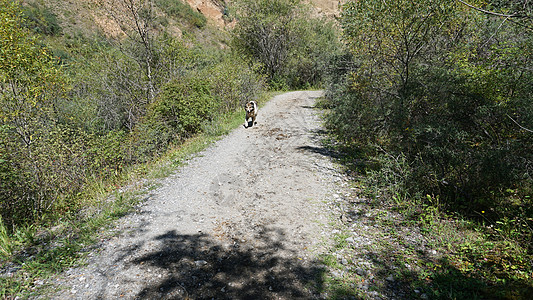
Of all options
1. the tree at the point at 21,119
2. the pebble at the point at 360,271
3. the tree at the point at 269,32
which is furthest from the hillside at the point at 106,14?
the pebble at the point at 360,271

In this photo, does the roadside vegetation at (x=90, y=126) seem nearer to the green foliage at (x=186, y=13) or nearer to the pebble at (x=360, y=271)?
the pebble at (x=360, y=271)

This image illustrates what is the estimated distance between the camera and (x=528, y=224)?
329 cm

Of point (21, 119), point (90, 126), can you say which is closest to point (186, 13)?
point (90, 126)

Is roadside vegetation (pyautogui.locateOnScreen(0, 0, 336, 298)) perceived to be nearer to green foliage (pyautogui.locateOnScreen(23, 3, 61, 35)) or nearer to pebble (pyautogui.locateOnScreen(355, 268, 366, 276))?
pebble (pyautogui.locateOnScreen(355, 268, 366, 276))

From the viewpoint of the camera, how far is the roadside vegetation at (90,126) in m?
3.57

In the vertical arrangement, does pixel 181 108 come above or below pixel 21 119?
below

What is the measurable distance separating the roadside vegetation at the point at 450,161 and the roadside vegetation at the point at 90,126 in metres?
3.91

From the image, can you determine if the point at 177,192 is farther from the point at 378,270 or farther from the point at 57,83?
the point at 57,83

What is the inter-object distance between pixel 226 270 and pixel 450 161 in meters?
4.13

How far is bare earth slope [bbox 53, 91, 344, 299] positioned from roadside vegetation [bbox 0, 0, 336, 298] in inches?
20.7

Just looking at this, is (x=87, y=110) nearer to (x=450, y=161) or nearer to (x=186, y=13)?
(x=450, y=161)

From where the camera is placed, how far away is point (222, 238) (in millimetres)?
3576

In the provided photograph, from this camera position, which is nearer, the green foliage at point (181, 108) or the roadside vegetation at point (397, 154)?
the roadside vegetation at point (397, 154)

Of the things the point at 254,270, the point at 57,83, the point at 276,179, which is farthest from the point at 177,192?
the point at 57,83
